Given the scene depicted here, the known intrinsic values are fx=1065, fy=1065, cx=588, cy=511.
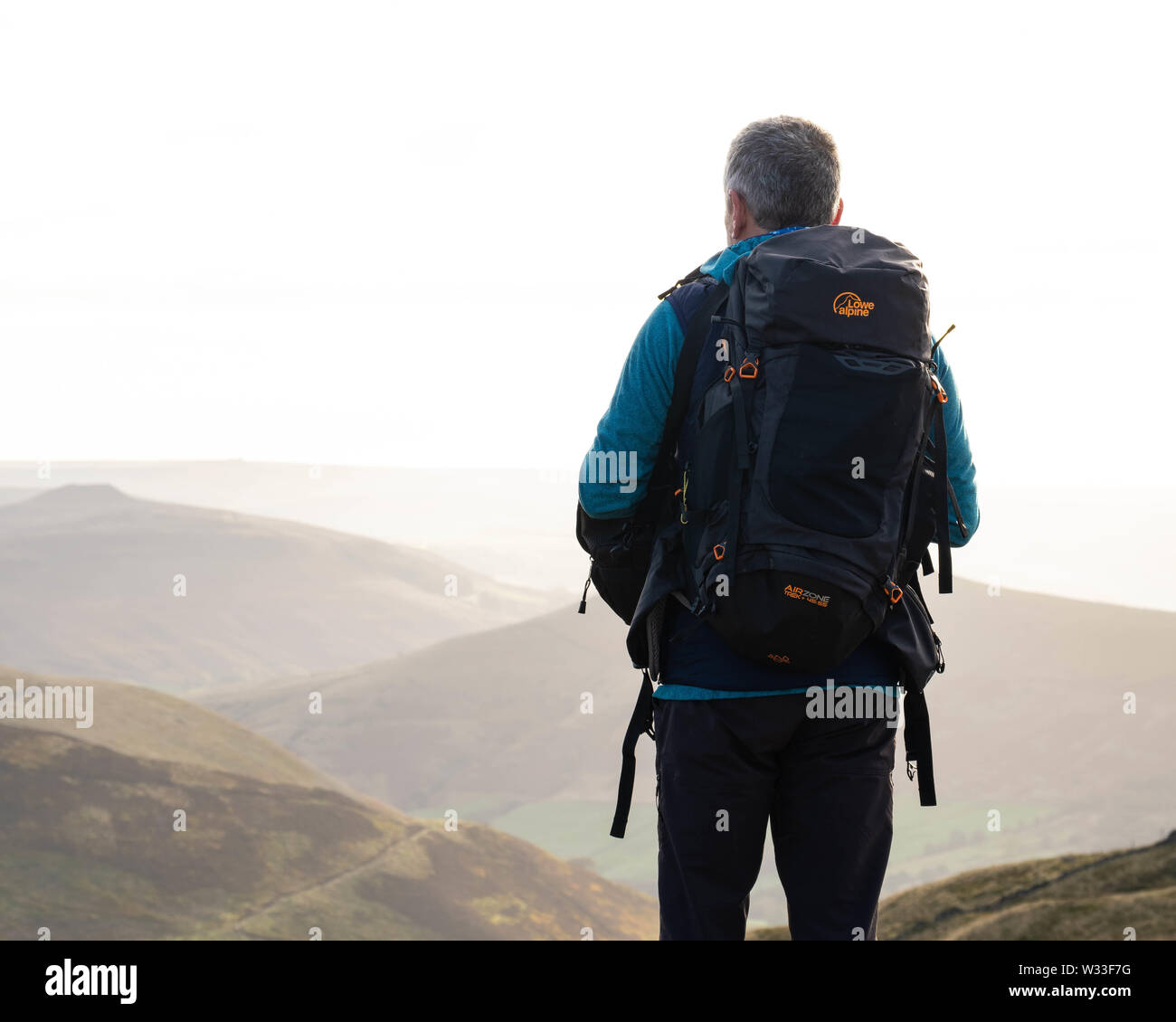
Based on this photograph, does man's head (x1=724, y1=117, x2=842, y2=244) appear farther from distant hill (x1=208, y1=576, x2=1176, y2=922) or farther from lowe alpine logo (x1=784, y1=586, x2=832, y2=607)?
distant hill (x1=208, y1=576, x2=1176, y2=922)

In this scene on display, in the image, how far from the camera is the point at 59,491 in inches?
7525

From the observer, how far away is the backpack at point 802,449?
2.82 meters

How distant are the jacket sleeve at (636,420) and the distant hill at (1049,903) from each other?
23.8ft

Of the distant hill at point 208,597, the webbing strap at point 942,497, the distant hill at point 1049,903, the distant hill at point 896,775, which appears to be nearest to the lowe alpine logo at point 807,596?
the webbing strap at point 942,497

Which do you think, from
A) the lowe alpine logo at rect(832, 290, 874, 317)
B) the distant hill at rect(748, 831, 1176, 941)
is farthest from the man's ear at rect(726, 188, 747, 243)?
the distant hill at rect(748, 831, 1176, 941)

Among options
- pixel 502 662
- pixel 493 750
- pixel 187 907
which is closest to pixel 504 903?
pixel 187 907

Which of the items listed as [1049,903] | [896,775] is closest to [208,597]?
[896,775]

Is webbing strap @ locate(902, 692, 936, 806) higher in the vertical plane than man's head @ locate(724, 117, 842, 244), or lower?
lower

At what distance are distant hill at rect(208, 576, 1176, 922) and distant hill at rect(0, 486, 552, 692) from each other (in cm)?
3006

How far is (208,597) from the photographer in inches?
5763

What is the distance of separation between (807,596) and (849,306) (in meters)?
0.79

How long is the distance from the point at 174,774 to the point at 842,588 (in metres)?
39.0

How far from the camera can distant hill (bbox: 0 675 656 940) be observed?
29250 mm

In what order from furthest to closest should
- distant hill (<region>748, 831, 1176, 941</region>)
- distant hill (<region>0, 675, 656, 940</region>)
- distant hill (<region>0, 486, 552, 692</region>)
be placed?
distant hill (<region>0, 486, 552, 692</region>)
distant hill (<region>0, 675, 656, 940</region>)
distant hill (<region>748, 831, 1176, 941</region>)
